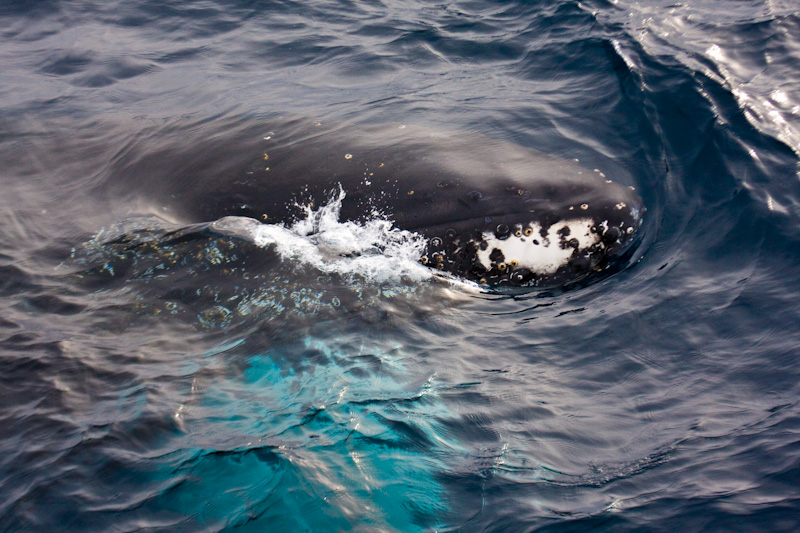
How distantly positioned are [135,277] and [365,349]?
1.92m

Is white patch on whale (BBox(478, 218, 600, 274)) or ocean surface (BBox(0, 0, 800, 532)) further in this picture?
white patch on whale (BBox(478, 218, 600, 274))

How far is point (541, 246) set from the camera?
4.95 m

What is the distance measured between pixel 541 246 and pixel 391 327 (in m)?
1.41

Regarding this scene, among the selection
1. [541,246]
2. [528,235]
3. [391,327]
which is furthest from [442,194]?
[391,327]

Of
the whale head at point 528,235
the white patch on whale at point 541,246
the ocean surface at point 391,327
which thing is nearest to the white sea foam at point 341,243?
the ocean surface at point 391,327

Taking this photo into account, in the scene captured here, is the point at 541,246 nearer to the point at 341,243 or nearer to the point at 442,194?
the point at 442,194

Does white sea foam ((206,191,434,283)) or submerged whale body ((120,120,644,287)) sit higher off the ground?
submerged whale body ((120,120,644,287))

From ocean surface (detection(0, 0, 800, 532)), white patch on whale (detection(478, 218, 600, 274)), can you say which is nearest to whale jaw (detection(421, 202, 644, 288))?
white patch on whale (detection(478, 218, 600, 274))

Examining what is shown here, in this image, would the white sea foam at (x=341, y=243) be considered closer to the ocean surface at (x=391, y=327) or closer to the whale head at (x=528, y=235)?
the ocean surface at (x=391, y=327)

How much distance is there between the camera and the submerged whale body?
16.3 ft

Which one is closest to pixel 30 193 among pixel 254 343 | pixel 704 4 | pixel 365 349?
pixel 254 343

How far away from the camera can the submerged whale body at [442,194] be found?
496 cm

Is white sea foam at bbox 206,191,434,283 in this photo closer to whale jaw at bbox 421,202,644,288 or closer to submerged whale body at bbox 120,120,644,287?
submerged whale body at bbox 120,120,644,287

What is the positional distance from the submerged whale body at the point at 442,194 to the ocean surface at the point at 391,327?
15 centimetres
